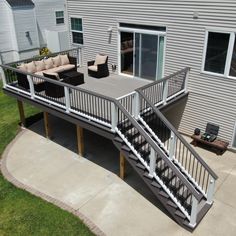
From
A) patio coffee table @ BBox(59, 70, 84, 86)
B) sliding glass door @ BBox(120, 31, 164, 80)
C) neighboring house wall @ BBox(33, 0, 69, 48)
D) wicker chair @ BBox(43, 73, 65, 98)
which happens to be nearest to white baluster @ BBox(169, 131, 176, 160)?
sliding glass door @ BBox(120, 31, 164, 80)

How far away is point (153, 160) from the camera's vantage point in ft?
25.1

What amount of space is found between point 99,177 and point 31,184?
2143 millimetres

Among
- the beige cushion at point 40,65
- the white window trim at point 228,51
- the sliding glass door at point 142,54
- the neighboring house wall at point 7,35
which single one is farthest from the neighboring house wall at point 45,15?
the white window trim at point 228,51

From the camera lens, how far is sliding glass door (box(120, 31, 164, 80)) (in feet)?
37.1

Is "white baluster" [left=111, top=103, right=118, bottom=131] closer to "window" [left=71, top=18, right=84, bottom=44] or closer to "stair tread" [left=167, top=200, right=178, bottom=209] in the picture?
"stair tread" [left=167, top=200, right=178, bottom=209]

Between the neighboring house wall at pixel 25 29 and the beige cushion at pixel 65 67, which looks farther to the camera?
the neighboring house wall at pixel 25 29

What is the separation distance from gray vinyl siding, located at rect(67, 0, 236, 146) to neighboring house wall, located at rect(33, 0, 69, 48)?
35.0ft

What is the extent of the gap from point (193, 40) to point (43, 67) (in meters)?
6.27

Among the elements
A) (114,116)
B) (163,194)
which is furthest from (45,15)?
(163,194)

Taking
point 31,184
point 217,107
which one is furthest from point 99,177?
point 217,107

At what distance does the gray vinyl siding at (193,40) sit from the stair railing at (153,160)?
3.47 m

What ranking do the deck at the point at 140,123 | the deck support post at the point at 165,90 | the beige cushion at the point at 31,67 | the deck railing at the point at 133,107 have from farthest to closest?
the beige cushion at the point at 31,67
the deck support post at the point at 165,90
the deck at the point at 140,123
the deck railing at the point at 133,107

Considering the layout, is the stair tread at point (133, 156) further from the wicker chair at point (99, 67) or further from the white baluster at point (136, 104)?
the wicker chair at point (99, 67)

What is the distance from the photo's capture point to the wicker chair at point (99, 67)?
491 inches
